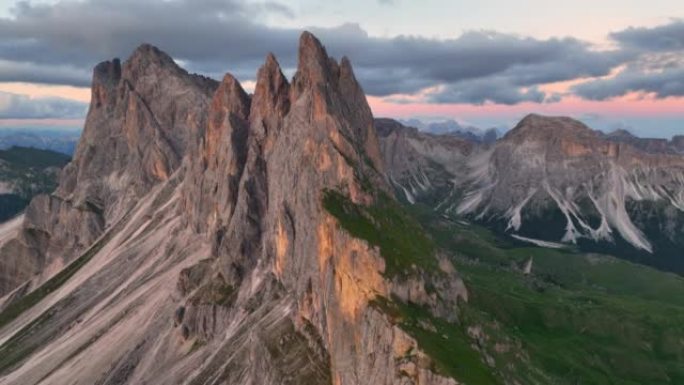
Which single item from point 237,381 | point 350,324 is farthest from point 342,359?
point 237,381

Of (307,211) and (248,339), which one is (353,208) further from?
(248,339)

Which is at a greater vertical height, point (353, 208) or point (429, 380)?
point (353, 208)

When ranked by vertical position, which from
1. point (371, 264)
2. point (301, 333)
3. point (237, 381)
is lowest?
point (237, 381)

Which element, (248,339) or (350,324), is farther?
(248,339)

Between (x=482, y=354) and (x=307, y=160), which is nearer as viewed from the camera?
(x=482, y=354)

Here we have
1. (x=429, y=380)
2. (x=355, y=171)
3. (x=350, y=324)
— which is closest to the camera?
(x=429, y=380)

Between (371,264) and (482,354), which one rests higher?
(371,264)

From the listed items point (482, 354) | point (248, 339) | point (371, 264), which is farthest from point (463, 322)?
point (248, 339)

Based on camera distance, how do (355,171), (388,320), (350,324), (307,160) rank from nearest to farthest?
1. (388,320)
2. (350,324)
3. (355,171)
4. (307,160)

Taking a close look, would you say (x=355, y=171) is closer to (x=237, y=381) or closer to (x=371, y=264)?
(x=371, y=264)
